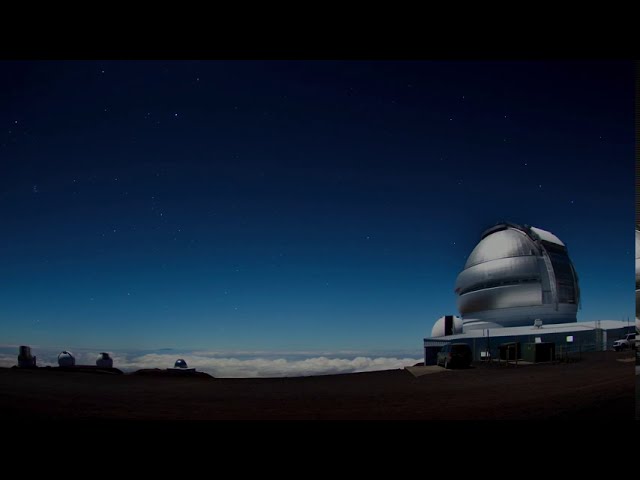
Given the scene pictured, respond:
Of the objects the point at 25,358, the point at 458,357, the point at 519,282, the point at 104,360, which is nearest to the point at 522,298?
the point at 519,282

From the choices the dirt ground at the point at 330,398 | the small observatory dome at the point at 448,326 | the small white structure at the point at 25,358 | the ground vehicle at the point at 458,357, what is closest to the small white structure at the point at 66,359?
the small white structure at the point at 25,358

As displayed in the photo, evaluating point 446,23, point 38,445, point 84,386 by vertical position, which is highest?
point 446,23

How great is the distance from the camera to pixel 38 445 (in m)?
5.39

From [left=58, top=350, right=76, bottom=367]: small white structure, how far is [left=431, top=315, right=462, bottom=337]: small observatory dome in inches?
1228

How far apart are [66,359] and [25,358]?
22.2ft

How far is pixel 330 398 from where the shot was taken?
1038 centimetres

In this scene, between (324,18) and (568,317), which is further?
(568,317)

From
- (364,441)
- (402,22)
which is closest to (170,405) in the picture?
(364,441)

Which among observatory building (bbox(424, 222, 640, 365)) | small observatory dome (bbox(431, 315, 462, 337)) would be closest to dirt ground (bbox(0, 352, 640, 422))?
observatory building (bbox(424, 222, 640, 365))

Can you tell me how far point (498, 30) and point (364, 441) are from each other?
615 cm

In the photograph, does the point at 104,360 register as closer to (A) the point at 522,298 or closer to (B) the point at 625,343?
(A) the point at 522,298

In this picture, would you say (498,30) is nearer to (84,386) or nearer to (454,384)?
(454,384)

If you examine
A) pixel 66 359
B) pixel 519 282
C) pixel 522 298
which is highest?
pixel 519 282

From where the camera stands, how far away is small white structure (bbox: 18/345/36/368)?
71.9 feet
